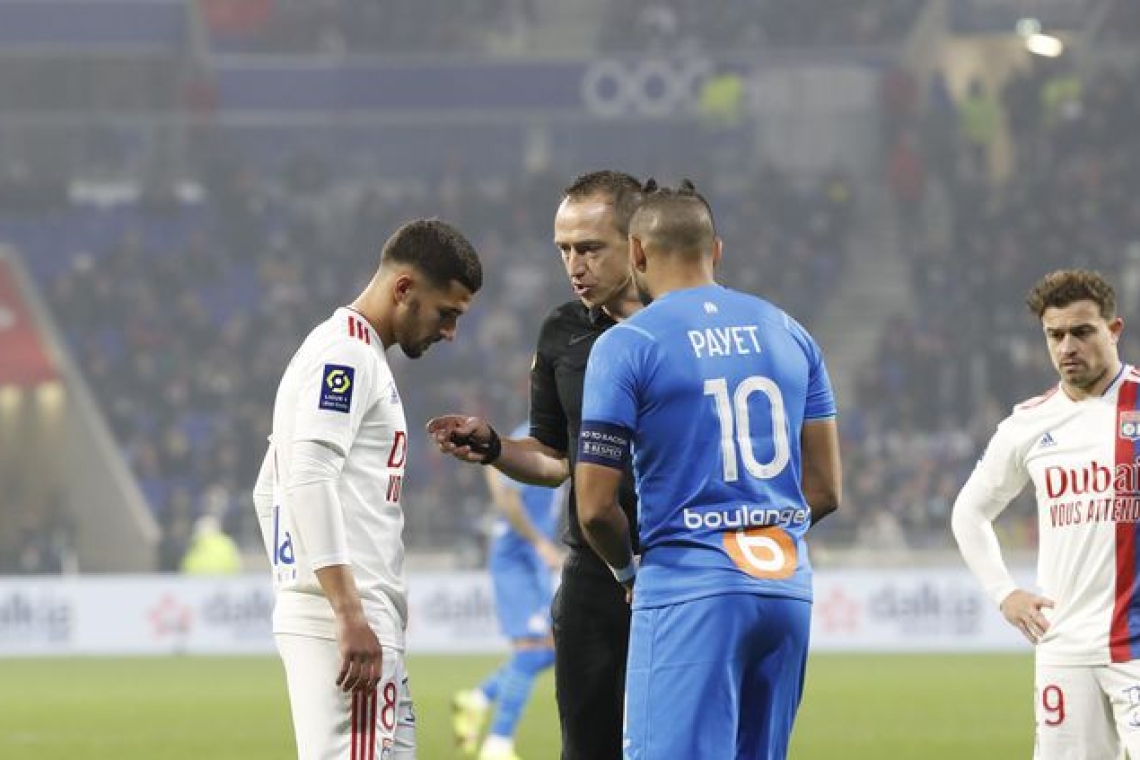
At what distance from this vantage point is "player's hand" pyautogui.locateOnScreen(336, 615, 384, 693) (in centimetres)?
563

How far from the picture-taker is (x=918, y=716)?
1636 centimetres

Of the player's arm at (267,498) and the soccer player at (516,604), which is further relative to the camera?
the soccer player at (516,604)

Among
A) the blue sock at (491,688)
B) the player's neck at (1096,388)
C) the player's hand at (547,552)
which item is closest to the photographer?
the player's neck at (1096,388)

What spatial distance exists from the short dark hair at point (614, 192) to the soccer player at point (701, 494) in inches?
42.8

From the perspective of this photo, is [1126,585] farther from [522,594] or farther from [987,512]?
[522,594]

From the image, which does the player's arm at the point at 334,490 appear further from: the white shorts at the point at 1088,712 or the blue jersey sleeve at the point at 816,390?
the white shorts at the point at 1088,712

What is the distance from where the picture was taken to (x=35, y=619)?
27016 mm

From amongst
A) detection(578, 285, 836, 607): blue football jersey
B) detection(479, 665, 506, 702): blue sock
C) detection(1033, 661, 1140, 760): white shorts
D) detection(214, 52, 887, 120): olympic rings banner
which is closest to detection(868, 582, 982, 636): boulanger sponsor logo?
detection(479, 665, 506, 702): blue sock

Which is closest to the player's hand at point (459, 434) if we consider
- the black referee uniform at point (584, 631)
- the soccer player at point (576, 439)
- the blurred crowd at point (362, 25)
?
the soccer player at point (576, 439)

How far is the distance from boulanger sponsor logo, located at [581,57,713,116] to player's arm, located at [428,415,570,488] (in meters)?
34.9

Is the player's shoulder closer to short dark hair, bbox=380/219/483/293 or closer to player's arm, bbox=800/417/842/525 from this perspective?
short dark hair, bbox=380/219/483/293

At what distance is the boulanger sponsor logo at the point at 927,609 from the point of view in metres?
26.0

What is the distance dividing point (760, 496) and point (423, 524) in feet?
80.7

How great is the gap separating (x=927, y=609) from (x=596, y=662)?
19710 mm
